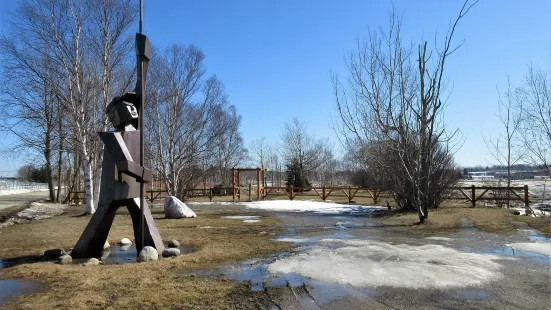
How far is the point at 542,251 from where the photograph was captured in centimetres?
885

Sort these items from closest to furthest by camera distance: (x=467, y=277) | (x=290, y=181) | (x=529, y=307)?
(x=529, y=307) < (x=467, y=277) < (x=290, y=181)

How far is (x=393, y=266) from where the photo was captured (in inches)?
293

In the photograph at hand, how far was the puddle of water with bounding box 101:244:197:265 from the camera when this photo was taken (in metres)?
8.45

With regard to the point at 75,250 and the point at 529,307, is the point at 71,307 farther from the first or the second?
the point at 529,307

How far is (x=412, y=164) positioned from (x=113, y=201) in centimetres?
1068

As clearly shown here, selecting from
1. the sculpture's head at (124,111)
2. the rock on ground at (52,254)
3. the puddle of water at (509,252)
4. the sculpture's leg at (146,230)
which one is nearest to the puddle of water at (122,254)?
the sculpture's leg at (146,230)

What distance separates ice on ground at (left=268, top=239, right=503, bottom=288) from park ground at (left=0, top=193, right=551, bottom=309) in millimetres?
18

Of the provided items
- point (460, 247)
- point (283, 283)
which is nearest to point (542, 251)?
point (460, 247)

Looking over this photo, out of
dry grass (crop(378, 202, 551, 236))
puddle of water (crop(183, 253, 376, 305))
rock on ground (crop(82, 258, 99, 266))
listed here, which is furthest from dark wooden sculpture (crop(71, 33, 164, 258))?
dry grass (crop(378, 202, 551, 236))

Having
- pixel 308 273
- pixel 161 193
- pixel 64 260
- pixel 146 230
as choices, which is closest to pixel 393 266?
pixel 308 273

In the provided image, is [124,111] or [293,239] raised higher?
[124,111]

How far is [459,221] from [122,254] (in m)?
11.7

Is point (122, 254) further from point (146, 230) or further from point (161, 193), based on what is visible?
point (161, 193)

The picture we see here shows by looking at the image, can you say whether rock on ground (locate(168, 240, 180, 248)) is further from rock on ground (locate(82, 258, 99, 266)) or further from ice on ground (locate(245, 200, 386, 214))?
ice on ground (locate(245, 200, 386, 214))
